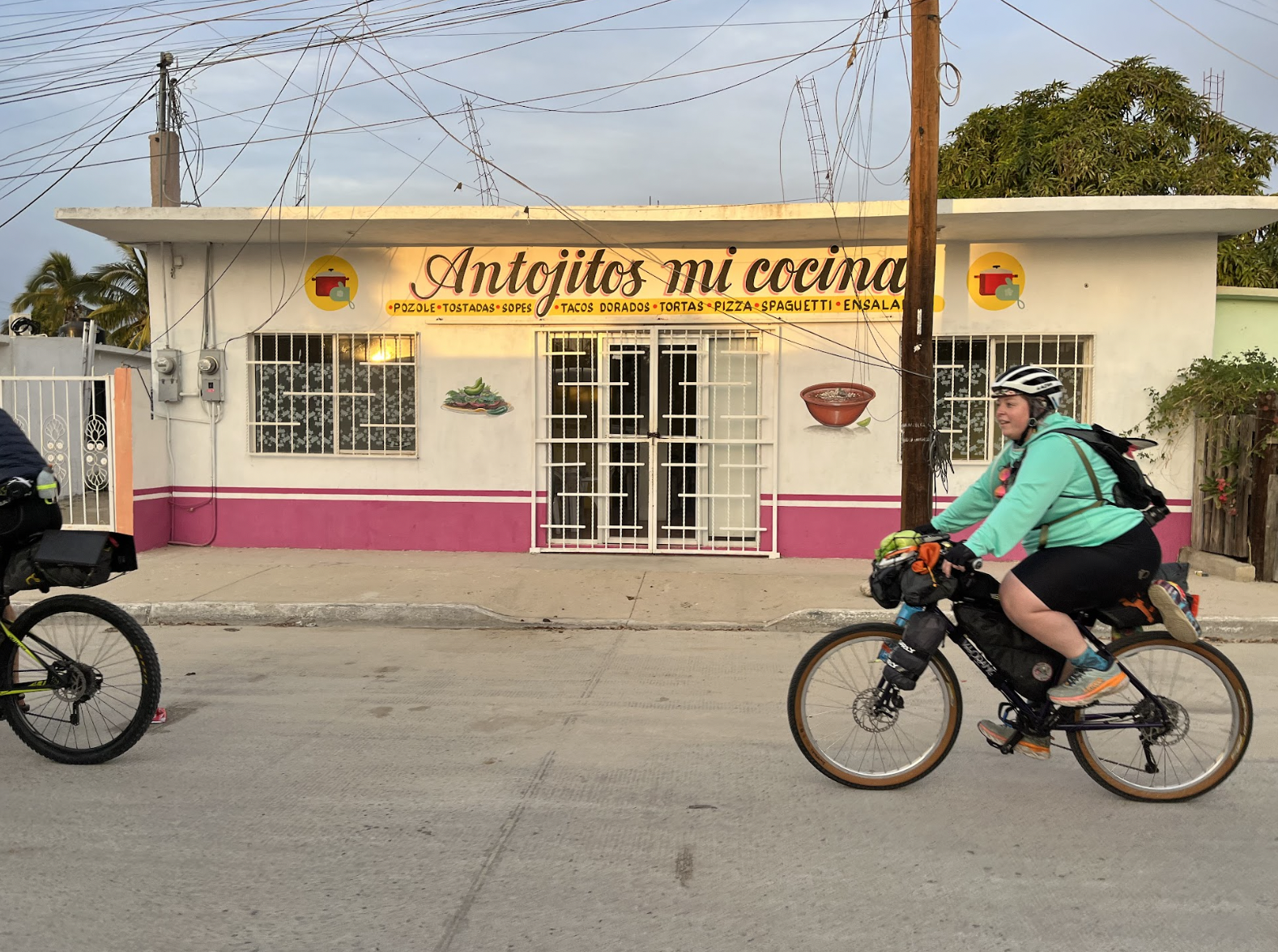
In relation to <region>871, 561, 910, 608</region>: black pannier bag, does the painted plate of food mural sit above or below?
above

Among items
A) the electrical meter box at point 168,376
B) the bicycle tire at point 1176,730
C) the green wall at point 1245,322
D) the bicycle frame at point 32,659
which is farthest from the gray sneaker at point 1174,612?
the electrical meter box at point 168,376

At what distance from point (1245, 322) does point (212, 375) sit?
1095 cm

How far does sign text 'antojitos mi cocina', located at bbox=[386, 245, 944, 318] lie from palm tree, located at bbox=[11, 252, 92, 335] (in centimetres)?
2363

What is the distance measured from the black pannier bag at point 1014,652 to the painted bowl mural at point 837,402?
6607mm

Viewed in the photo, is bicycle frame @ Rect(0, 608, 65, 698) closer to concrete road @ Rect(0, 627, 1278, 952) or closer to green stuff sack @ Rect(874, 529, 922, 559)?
concrete road @ Rect(0, 627, 1278, 952)

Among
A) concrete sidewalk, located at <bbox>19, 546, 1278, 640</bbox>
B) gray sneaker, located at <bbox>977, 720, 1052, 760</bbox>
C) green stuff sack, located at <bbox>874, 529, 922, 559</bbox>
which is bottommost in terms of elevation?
concrete sidewalk, located at <bbox>19, 546, 1278, 640</bbox>

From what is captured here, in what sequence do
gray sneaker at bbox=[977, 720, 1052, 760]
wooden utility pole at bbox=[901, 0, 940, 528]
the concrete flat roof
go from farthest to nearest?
the concrete flat roof, wooden utility pole at bbox=[901, 0, 940, 528], gray sneaker at bbox=[977, 720, 1052, 760]

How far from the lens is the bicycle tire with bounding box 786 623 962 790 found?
3.98m

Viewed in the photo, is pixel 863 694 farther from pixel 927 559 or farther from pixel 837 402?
pixel 837 402

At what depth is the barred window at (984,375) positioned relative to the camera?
33.6ft

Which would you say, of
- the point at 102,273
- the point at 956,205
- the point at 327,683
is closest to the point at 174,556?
the point at 327,683

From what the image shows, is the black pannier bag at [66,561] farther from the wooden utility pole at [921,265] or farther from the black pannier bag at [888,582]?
the wooden utility pole at [921,265]

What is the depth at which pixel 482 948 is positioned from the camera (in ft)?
9.41

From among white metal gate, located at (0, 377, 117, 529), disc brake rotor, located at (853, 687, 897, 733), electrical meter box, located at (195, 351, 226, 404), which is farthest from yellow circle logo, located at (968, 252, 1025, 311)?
white metal gate, located at (0, 377, 117, 529)
